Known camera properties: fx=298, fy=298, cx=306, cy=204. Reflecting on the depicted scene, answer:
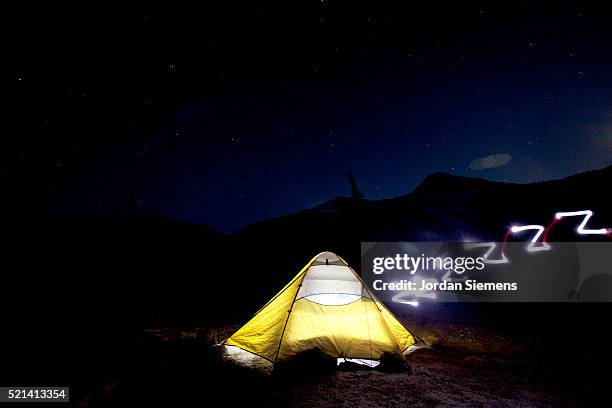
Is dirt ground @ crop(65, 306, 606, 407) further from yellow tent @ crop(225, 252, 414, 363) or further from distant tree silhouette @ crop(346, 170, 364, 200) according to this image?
distant tree silhouette @ crop(346, 170, 364, 200)

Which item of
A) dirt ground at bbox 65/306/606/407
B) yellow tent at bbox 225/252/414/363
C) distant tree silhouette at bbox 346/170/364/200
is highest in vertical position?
distant tree silhouette at bbox 346/170/364/200

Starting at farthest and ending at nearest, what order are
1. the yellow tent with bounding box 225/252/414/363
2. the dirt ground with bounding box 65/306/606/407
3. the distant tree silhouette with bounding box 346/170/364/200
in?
the distant tree silhouette with bounding box 346/170/364/200
the yellow tent with bounding box 225/252/414/363
the dirt ground with bounding box 65/306/606/407

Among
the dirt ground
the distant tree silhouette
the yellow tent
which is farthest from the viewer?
the distant tree silhouette

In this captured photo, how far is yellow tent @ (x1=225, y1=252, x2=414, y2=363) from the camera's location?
6.04 metres

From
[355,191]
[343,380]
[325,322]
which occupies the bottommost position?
[343,380]

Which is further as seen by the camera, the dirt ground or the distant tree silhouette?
the distant tree silhouette

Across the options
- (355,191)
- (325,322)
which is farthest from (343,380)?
(355,191)

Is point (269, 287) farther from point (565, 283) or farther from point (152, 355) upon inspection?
point (565, 283)

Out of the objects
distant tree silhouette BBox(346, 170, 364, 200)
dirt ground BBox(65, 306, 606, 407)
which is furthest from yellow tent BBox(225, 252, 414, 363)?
distant tree silhouette BBox(346, 170, 364, 200)

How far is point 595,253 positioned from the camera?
19828 millimetres

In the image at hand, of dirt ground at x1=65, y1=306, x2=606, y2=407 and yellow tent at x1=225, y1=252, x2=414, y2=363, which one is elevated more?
yellow tent at x1=225, y1=252, x2=414, y2=363

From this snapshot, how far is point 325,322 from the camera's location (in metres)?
6.81

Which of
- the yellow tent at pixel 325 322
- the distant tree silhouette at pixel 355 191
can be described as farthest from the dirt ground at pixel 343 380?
the distant tree silhouette at pixel 355 191

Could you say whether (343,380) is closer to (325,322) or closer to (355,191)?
(325,322)
